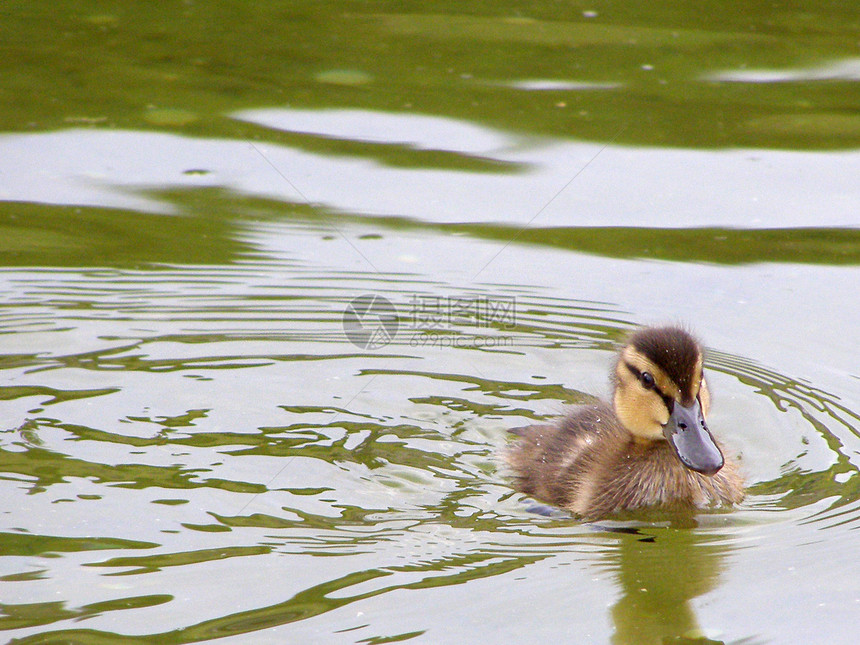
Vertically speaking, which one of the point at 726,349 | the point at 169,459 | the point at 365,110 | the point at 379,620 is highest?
the point at 365,110

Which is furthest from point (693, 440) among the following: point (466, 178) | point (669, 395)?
point (466, 178)

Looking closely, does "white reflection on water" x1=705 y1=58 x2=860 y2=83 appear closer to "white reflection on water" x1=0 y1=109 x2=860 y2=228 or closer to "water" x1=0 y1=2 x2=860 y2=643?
"water" x1=0 y1=2 x2=860 y2=643

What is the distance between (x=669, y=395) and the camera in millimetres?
3398

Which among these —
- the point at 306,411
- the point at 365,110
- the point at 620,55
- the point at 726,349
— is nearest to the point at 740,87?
the point at 620,55

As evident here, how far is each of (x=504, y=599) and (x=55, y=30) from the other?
5.29 metres

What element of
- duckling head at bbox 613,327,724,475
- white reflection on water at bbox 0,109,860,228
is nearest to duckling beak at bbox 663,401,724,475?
duckling head at bbox 613,327,724,475

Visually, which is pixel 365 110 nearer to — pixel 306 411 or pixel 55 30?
pixel 55 30

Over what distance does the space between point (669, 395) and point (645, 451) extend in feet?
0.79

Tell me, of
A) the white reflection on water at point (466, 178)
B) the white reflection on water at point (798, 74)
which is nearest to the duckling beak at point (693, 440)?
the white reflection on water at point (466, 178)

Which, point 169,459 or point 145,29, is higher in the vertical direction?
point 145,29

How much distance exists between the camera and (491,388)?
4.14 metres

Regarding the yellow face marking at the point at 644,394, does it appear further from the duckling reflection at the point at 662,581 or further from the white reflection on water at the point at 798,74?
the white reflection on water at the point at 798,74

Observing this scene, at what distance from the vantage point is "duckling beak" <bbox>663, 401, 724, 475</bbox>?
321 cm

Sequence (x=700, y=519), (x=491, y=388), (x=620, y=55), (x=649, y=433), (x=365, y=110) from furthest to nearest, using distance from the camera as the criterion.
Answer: (x=620, y=55) < (x=365, y=110) < (x=491, y=388) < (x=649, y=433) < (x=700, y=519)
